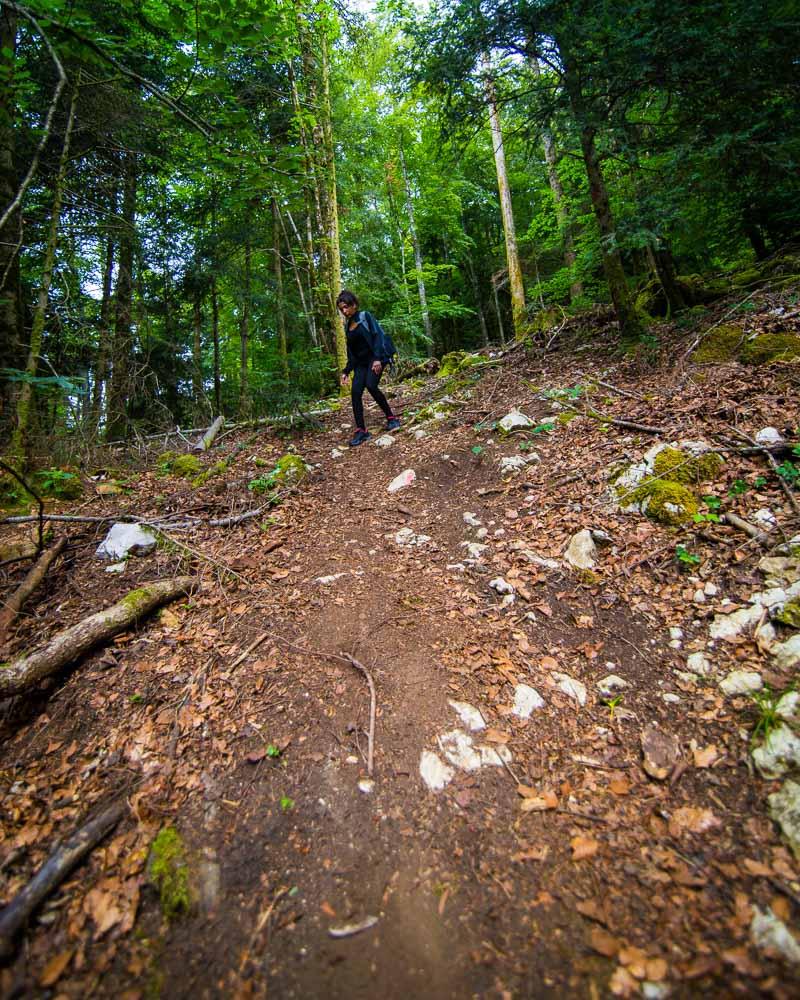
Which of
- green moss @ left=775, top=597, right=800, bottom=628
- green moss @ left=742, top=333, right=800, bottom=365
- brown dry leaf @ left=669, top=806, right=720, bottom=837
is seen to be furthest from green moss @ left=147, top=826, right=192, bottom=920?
green moss @ left=742, top=333, right=800, bottom=365

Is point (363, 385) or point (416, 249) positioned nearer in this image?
point (363, 385)

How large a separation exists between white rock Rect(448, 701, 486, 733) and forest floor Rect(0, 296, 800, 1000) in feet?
0.17

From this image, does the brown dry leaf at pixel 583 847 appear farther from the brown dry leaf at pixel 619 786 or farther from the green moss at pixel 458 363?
the green moss at pixel 458 363

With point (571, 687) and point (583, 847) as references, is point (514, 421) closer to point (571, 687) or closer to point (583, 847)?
point (571, 687)

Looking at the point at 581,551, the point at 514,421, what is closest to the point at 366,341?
the point at 514,421

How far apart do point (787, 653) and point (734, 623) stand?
0.99ft

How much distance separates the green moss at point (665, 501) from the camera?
3.21m

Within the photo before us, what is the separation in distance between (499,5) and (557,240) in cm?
865

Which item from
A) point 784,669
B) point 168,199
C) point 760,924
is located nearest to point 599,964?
point 760,924

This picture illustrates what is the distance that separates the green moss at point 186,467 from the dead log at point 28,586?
2.27 m

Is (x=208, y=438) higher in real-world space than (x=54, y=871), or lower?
higher

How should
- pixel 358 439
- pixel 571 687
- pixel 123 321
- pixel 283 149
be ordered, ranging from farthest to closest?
A: pixel 123 321, pixel 358 439, pixel 283 149, pixel 571 687

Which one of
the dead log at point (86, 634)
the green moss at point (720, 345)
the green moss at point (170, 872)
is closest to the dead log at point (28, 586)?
the dead log at point (86, 634)

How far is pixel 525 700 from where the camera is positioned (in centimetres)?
245
